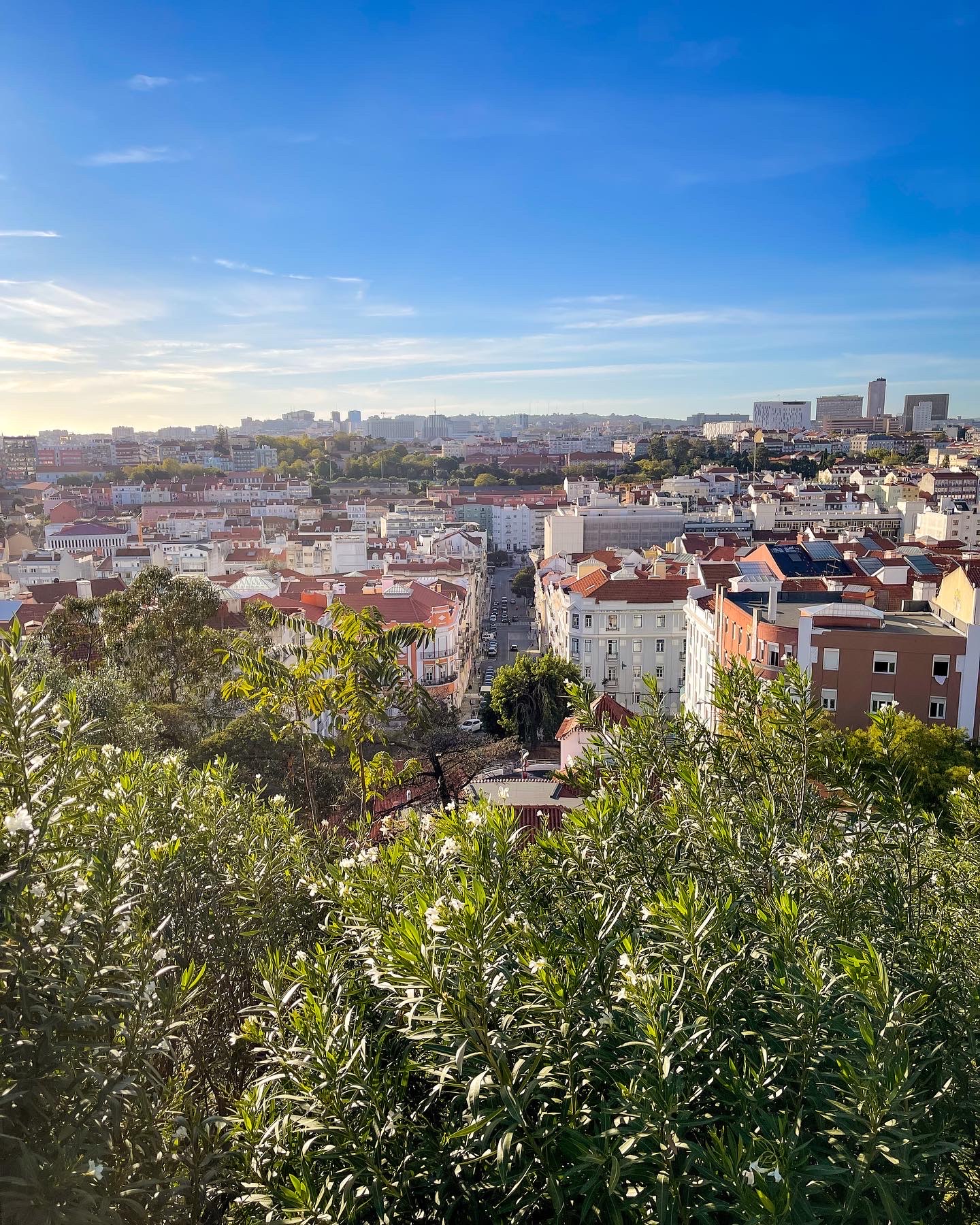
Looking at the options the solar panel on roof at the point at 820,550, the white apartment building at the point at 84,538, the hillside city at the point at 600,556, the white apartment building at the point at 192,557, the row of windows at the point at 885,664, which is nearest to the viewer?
the row of windows at the point at 885,664

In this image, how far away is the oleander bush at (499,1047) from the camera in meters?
2.61

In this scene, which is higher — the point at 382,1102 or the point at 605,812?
the point at 605,812

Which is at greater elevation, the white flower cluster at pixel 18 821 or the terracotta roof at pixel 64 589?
the white flower cluster at pixel 18 821

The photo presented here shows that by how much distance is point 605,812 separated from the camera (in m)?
4.28

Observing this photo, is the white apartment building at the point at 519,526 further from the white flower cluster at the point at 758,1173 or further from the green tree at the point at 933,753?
the white flower cluster at the point at 758,1173

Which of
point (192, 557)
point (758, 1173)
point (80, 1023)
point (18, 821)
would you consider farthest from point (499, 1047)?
point (192, 557)

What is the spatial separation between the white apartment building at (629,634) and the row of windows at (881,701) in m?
10.7

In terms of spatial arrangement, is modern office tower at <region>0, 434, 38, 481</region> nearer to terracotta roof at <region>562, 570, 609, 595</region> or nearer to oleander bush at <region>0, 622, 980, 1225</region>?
terracotta roof at <region>562, 570, 609, 595</region>

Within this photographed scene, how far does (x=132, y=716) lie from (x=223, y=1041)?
30.8 ft

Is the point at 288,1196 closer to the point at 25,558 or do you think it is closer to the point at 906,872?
the point at 906,872

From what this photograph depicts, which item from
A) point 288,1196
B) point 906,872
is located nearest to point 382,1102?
point 288,1196

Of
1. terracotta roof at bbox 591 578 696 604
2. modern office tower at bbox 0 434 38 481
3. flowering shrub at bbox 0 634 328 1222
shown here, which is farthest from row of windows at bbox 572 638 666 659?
modern office tower at bbox 0 434 38 481

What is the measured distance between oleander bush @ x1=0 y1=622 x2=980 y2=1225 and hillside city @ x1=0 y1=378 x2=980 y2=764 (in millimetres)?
2102

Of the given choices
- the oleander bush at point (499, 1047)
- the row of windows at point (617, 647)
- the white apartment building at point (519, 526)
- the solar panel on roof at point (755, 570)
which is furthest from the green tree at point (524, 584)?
the oleander bush at point (499, 1047)
